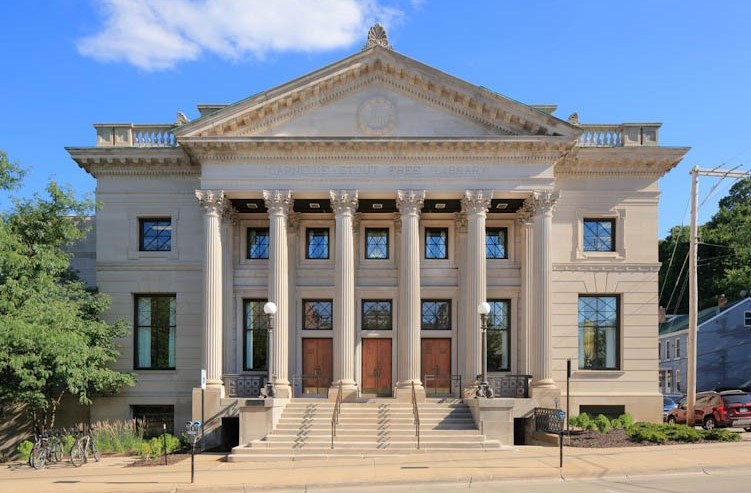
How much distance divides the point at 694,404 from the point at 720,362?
3264 centimetres

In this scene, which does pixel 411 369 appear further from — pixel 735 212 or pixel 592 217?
pixel 735 212

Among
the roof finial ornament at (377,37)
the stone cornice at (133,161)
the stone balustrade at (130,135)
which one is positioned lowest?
the stone cornice at (133,161)

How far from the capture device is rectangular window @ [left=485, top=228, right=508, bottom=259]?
30844 millimetres

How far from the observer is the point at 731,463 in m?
19.3

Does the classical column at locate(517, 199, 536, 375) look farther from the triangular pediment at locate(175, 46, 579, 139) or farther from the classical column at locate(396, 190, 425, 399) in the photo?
the classical column at locate(396, 190, 425, 399)

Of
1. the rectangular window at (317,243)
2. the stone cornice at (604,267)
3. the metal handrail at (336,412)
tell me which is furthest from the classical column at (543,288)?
the rectangular window at (317,243)

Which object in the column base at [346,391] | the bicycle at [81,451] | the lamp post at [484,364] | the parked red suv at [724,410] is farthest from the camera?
the parked red suv at [724,410]

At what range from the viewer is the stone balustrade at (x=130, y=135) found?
30.4 m

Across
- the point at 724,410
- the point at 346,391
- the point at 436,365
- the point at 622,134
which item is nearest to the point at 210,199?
the point at 346,391

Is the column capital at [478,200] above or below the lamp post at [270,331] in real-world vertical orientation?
above

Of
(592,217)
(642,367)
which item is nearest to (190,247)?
(592,217)

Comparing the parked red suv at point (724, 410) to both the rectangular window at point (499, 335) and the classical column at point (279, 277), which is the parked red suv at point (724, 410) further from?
the classical column at point (279, 277)

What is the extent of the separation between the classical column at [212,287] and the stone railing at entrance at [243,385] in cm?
71

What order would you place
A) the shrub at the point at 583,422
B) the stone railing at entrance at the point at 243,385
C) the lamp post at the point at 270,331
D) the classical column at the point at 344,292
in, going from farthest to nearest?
the stone railing at entrance at the point at 243,385 < the classical column at the point at 344,292 < the shrub at the point at 583,422 < the lamp post at the point at 270,331
